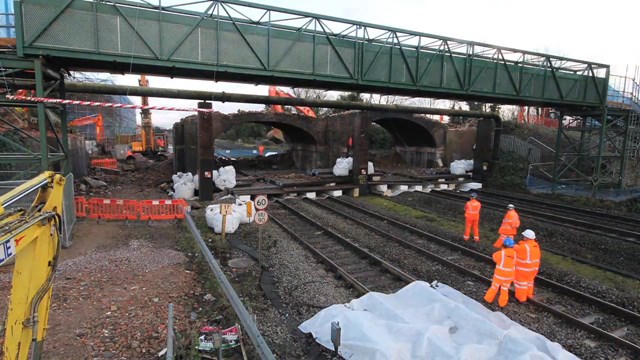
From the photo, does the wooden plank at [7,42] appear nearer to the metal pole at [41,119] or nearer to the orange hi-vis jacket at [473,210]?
the metal pole at [41,119]

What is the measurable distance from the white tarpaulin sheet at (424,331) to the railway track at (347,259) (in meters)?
1.38

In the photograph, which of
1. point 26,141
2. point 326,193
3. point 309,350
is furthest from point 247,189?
point 309,350

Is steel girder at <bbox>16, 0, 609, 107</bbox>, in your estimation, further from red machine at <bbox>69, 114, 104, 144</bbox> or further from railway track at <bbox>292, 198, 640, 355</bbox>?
red machine at <bbox>69, 114, 104, 144</bbox>

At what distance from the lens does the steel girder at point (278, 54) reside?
434 inches

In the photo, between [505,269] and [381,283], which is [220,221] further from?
[505,269]

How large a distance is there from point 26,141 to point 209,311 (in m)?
16.0

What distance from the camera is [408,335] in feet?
17.0

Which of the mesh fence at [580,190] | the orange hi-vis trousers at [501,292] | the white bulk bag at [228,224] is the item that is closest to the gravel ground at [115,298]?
the white bulk bag at [228,224]

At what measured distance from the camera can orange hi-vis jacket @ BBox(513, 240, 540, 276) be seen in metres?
7.09

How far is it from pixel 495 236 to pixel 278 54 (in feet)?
32.0

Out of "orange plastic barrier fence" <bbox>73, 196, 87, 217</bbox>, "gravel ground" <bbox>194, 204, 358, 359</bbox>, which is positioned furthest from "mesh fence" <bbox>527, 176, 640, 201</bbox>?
"orange plastic barrier fence" <bbox>73, 196, 87, 217</bbox>

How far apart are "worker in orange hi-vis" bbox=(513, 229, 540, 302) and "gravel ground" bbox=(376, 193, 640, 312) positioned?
1816 millimetres

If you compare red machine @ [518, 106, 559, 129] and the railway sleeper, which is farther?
red machine @ [518, 106, 559, 129]

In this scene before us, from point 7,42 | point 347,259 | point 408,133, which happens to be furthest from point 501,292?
point 408,133
